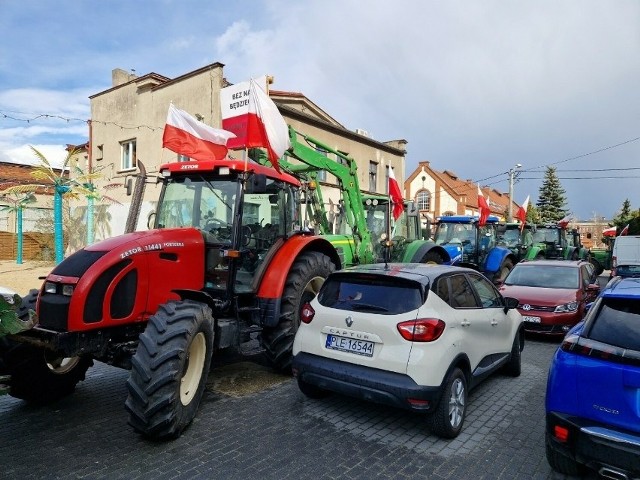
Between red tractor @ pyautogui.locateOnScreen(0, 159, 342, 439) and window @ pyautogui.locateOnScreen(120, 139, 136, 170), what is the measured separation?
Result: 14074 millimetres

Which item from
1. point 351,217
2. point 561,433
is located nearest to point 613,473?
point 561,433

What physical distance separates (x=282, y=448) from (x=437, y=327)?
5.71 feet

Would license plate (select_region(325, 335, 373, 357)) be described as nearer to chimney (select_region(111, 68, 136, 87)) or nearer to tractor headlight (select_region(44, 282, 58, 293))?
tractor headlight (select_region(44, 282, 58, 293))

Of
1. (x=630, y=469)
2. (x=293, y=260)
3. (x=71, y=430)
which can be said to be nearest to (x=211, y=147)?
(x=293, y=260)

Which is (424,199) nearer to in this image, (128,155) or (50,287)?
(128,155)

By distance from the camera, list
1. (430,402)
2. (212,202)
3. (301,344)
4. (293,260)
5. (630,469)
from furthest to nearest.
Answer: (293,260) → (212,202) → (301,344) → (430,402) → (630,469)

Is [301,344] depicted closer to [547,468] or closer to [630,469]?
[547,468]

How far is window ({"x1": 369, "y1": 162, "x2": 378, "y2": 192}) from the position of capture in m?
22.6

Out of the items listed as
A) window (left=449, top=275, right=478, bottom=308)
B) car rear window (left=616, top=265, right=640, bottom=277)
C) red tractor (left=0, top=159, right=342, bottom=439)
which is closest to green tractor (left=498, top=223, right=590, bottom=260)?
car rear window (left=616, top=265, right=640, bottom=277)

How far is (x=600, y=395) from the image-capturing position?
9.64 ft

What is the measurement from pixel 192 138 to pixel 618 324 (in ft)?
16.8

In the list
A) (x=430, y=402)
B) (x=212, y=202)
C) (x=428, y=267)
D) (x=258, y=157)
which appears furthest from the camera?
(x=258, y=157)

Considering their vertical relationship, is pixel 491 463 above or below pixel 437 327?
below

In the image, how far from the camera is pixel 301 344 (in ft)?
15.1
